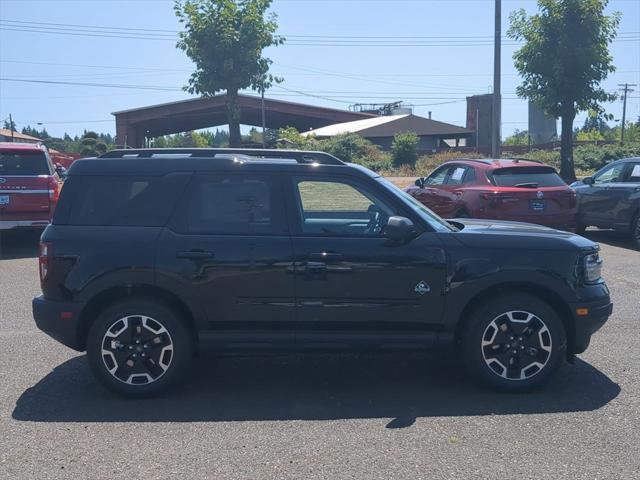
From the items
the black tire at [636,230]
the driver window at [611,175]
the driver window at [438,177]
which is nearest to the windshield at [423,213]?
the driver window at [438,177]

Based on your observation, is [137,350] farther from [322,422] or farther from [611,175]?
[611,175]

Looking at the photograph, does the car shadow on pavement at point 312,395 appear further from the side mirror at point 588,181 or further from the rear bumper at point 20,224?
the side mirror at point 588,181

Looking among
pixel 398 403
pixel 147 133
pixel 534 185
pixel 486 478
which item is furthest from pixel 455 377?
pixel 147 133

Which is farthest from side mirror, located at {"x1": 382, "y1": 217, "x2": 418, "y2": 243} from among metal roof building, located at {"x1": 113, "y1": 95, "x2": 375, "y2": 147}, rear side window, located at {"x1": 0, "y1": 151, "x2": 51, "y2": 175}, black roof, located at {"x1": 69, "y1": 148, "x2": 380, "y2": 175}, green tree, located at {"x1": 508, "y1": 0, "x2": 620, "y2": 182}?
metal roof building, located at {"x1": 113, "y1": 95, "x2": 375, "y2": 147}

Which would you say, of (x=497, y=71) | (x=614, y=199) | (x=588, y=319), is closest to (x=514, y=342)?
(x=588, y=319)

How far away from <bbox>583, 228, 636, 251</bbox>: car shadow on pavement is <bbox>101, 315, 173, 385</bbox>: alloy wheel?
34.2ft

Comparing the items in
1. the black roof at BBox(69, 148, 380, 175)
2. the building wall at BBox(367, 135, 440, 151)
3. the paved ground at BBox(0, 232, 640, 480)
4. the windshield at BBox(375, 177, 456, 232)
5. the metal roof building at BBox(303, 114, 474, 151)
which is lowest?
the paved ground at BBox(0, 232, 640, 480)

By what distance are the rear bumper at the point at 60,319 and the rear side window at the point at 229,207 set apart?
3.45ft

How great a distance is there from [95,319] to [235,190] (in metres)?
1.50

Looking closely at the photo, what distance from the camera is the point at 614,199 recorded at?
45.2 feet

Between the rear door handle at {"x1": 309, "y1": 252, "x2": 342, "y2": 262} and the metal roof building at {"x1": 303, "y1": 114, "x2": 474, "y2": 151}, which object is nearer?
the rear door handle at {"x1": 309, "y1": 252, "x2": 342, "y2": 262}

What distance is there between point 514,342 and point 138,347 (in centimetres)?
293

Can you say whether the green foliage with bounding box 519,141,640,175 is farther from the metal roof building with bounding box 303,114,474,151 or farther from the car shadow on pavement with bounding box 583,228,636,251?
the car shadow on pavement with bounding box 583,228,636,251

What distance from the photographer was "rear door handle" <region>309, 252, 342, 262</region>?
5.71 metres
